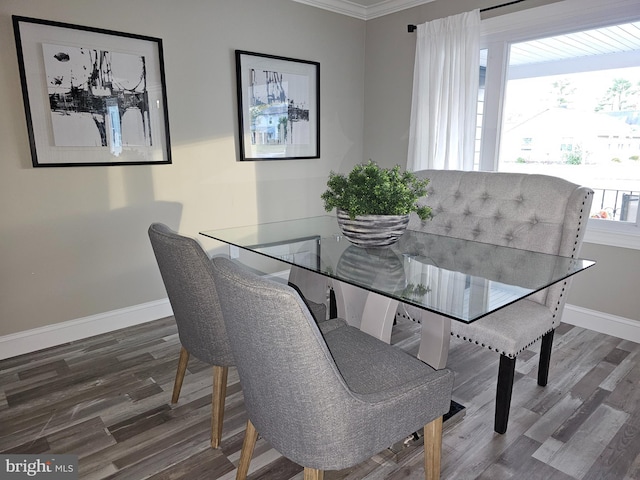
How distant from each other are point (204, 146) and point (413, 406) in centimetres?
253

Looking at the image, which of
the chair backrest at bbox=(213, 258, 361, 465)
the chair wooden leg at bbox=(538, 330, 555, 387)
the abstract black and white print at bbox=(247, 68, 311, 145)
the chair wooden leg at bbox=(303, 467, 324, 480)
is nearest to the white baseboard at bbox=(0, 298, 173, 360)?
the abstract black and white print at bbox=(247, 68, 311, 145)

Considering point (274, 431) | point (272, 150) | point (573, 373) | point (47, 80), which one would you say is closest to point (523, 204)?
point (573, 373)

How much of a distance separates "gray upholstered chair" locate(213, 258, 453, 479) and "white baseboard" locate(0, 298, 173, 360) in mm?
2018

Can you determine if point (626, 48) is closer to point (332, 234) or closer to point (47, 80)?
point (332, 234)

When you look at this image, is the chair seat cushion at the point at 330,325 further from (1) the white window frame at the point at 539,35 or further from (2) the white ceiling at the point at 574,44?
(2) the white ceiling at the point at 574,44

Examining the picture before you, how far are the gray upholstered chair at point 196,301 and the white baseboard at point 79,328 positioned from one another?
55.2 inches

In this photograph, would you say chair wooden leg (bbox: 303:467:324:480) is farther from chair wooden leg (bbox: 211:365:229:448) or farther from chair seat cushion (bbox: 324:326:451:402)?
chair wooden leg (bbox: 211:365:229:448)

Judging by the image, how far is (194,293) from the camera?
163cm

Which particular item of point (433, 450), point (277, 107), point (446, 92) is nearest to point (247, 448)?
point (433, 450)

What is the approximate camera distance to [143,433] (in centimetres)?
193

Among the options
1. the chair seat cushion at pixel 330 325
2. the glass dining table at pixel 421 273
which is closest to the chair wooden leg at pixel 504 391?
the glass dining table at pixel 421 273

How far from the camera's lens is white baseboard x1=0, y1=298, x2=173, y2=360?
2643 mm

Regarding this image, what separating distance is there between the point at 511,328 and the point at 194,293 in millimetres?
1342

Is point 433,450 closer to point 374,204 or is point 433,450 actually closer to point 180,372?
point 374,204
